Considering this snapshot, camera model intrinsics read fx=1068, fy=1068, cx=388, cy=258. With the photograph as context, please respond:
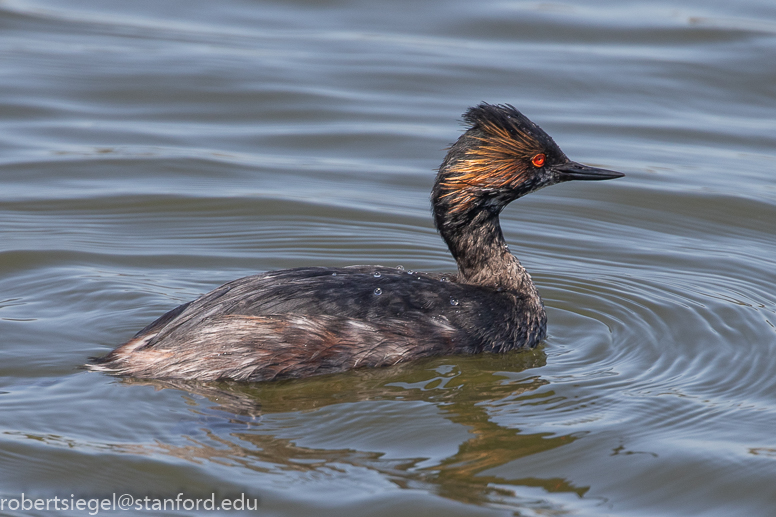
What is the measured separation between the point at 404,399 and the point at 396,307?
61cm

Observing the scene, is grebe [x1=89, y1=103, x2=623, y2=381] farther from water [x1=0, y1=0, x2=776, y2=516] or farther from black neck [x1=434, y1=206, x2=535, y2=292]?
water [x1=0, y1=0, x2=776, y2=516]

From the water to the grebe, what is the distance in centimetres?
15

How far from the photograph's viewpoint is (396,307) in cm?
664

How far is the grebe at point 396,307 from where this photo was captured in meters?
6.40

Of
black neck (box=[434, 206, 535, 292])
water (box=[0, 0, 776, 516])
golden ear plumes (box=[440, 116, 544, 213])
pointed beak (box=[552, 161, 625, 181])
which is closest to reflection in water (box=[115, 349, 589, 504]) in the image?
water (box=[0, 0, 776, 516])

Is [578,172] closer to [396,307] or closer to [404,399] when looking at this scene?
[396,307]

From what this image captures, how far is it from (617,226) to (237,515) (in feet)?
18.5

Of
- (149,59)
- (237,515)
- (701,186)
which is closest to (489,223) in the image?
(237,515)

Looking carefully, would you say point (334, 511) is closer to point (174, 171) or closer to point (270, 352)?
point (270, 352)

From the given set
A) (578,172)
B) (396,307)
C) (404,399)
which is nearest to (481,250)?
(578,172)

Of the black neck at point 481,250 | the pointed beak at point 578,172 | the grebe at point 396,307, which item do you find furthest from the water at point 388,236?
the pointed beak at point 578,172

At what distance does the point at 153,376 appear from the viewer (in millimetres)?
6387

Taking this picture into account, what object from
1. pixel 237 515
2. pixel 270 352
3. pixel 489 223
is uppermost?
pixel 489 223

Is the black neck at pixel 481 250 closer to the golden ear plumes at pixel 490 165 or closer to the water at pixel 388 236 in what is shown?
the golden ear plumes at pixel 490 165
